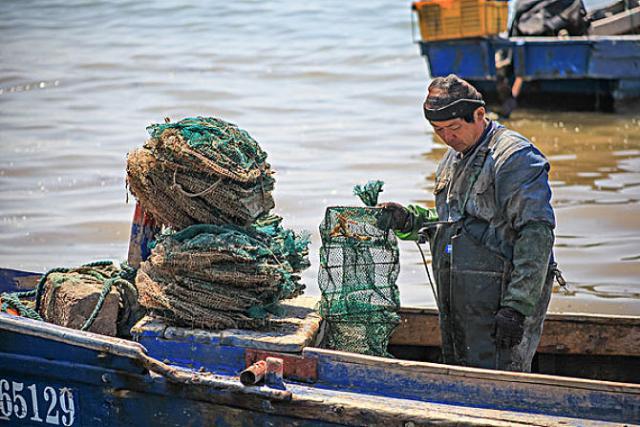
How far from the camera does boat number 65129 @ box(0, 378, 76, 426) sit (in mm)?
4438

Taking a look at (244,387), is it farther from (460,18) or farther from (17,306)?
(460,18)

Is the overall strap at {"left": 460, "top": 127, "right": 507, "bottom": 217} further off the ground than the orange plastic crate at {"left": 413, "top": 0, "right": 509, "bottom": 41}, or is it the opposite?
the orange plastic crate at {"left": 413, "top": 0, "right": 509, "bottom": 41}

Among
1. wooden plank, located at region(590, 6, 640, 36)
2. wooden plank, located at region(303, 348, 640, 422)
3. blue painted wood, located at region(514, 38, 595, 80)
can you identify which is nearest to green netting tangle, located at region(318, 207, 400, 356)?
wooden plank, located at region(303, 348, 640, 422)

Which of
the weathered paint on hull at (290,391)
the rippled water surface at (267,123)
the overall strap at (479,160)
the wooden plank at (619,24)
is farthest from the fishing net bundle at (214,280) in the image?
the wooden plank at (619,24)

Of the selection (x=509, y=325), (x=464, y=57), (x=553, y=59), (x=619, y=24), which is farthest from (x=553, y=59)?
(x=509, y=325)

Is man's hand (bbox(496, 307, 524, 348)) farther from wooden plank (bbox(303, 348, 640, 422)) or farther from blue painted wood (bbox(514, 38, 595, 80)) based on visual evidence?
blue painted wood (bbox(514, 38, 595, 80))

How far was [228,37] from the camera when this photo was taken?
25172 mm

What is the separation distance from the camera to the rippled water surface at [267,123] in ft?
31.7

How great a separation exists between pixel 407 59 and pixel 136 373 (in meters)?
18.4

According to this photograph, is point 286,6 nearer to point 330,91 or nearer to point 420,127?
point 330,91

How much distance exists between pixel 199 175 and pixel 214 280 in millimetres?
492

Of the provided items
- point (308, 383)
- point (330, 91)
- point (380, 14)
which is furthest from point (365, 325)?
point (380, 14)

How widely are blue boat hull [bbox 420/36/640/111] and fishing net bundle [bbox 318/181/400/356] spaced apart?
968 centimetres

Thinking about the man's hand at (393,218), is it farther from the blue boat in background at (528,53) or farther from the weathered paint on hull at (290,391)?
the blue boat in background at (528,53)
